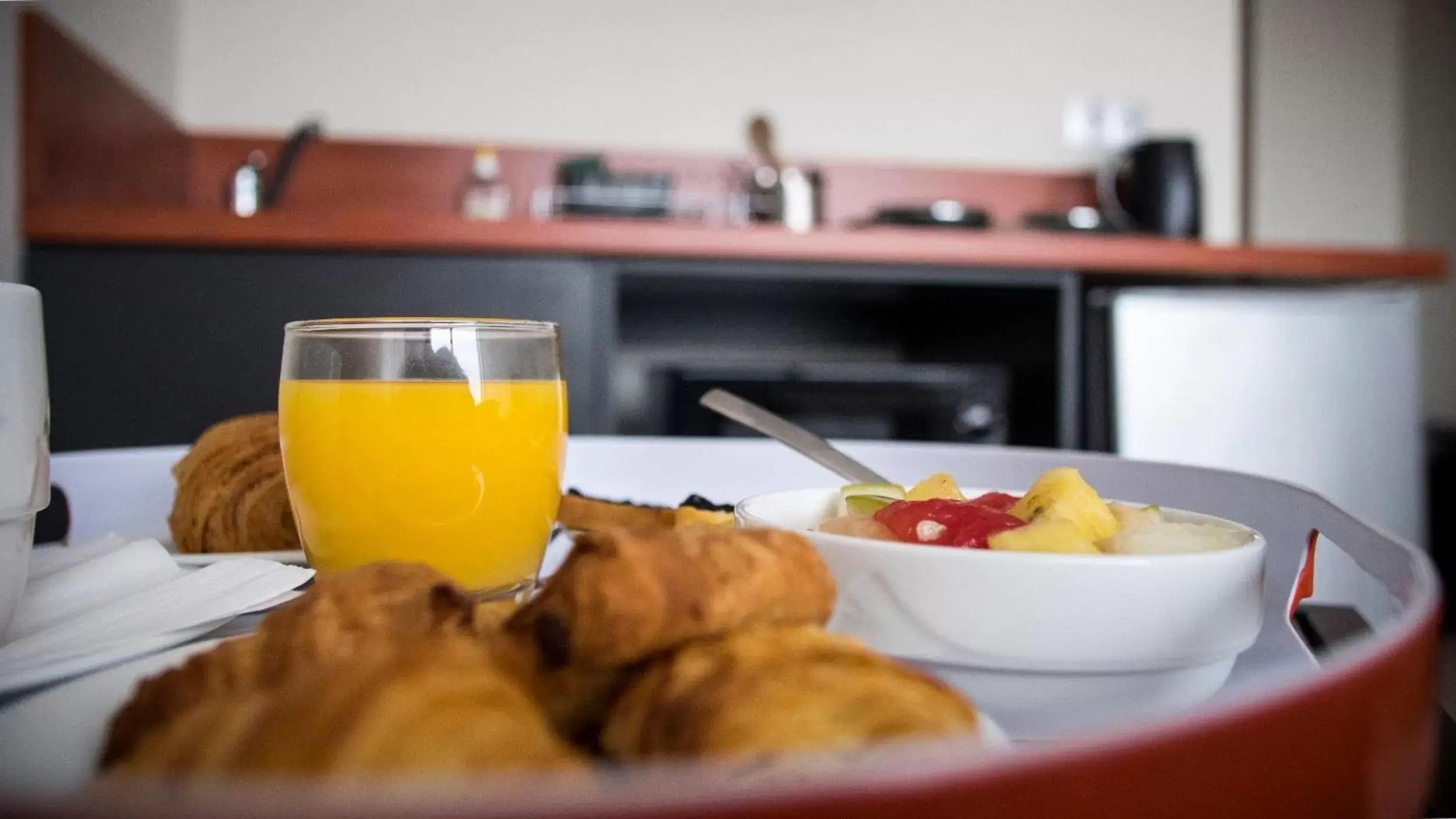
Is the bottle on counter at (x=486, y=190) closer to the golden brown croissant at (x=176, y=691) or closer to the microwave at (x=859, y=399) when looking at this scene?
the microwave at (x=859, y=399)

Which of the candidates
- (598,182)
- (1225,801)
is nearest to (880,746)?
(1225,801)

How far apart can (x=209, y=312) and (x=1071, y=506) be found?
1680mm

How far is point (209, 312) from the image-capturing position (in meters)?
1.67

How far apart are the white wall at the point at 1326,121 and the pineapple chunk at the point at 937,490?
9.86 feet

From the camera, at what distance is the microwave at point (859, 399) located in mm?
1794

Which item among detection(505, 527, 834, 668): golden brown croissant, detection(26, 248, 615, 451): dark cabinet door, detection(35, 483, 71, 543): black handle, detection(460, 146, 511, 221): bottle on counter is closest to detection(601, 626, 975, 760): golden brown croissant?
detection(505, 527, 834, 668): golden brown croissant

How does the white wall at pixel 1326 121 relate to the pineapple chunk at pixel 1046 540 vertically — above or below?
above

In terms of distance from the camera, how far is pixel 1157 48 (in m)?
2.98

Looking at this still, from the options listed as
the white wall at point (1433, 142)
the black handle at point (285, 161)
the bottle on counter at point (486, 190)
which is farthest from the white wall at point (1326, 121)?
the black handle at point (285, 161)

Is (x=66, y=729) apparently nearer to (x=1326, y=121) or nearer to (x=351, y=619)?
(x=351, y=619)

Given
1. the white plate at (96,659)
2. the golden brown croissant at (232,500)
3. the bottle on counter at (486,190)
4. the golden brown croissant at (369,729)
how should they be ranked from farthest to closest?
the bottle on counter at (486,190) → the golden brown croissant at (232,500) → the white plate at (96,659) → the golden brown croissant at (369,729)

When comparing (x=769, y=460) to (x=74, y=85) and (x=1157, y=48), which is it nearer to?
(x=74, y=85)

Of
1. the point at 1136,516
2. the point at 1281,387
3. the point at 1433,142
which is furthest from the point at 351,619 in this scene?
the point at 1433,142

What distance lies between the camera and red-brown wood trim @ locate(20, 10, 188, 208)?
5.03ft
